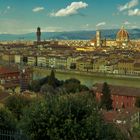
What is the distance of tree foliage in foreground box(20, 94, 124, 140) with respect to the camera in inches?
128

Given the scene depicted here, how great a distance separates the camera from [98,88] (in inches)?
523

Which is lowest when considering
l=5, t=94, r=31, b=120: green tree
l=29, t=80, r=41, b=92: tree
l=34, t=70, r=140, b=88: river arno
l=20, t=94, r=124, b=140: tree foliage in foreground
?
l=34, t=70, r=140, b=88: river arno

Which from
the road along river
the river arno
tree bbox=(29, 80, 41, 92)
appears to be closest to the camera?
tree bbox=(29, 80, 41, 92)

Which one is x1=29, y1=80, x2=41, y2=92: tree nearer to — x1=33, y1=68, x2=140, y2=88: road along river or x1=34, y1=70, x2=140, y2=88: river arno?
x1=34, y1=70, x2=140, y2=88: river arno

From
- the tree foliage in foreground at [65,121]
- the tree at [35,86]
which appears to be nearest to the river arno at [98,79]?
the tree at [35,86]

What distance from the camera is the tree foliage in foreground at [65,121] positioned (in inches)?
128

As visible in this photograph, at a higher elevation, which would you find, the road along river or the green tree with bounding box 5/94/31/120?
the green tree with bounding box 5/94/31/120

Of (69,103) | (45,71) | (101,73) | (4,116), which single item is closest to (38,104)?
(69,103)

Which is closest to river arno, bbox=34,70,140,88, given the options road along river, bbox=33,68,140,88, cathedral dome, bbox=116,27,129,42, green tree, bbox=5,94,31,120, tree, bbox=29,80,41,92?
road along river, bbox=33,68,140,88

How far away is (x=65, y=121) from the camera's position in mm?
3268

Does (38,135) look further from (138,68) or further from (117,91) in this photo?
(138,68)

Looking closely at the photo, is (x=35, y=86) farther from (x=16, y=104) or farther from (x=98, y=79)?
(x=98, y=79)

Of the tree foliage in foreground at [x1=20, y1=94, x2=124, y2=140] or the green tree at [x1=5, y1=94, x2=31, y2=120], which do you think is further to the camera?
the green tree at [x1=5, y1=94, x2=31, y2=120]

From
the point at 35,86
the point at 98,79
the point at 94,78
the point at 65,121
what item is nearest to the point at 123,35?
the point at 94,78
